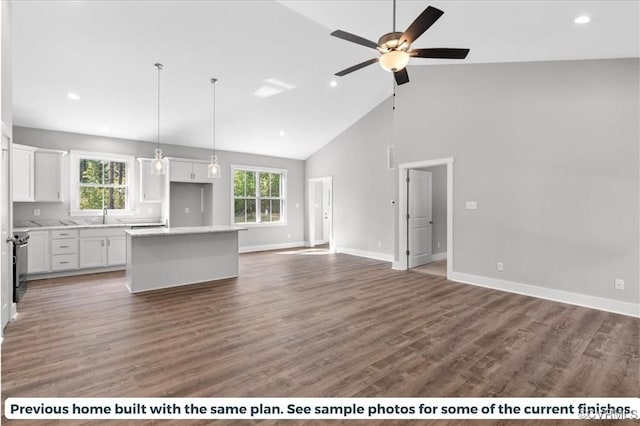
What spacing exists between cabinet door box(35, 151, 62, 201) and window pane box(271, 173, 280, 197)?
16.0 ft

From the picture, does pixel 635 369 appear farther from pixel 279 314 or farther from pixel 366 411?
pixel 279 314

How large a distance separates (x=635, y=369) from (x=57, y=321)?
217 inches

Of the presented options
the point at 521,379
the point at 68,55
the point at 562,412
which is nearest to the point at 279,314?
the point at 521,379

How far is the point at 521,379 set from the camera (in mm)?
2307

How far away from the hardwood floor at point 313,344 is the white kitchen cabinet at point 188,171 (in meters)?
3.07

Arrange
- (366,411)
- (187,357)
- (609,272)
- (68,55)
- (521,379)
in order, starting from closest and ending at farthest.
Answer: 1. (366,411)
2. (521,379)
3. (187,357)
4. (609,272)
5. (68,55)

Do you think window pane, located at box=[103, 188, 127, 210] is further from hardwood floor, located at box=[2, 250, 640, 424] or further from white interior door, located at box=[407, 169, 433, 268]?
white interior door, located at box=[407, 169, 433, 268]

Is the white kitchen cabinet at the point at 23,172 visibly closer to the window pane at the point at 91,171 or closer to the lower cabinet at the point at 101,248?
the window pane at the point at 91,171

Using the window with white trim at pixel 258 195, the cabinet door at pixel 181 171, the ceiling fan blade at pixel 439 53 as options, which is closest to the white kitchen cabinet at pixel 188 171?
the cabinet door at pixel 181 171

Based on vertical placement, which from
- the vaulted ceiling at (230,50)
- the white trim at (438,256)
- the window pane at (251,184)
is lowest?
the white trim at (438,256)

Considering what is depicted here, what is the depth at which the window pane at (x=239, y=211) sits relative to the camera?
840cm

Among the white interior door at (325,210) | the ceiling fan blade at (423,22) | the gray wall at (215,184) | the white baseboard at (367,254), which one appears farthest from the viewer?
the white interior door at (325,210)

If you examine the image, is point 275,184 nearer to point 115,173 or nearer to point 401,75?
point 115,173

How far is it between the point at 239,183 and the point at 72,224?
12.3ft
